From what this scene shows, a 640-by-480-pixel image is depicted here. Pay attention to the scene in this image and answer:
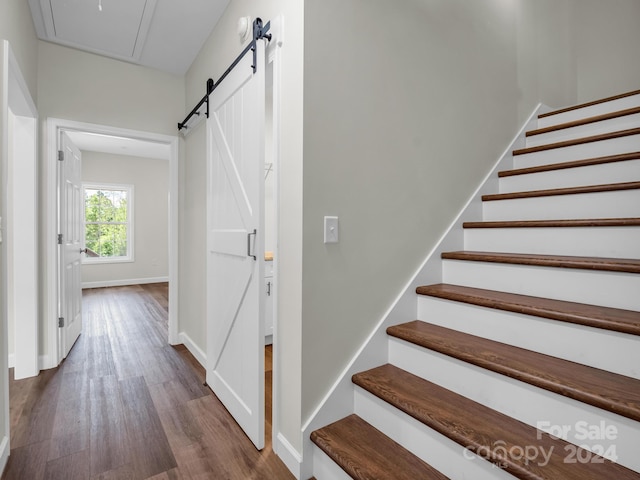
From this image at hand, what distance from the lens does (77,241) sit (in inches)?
133

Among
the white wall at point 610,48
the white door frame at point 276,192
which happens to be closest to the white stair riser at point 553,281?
the white door frame at point 276,192

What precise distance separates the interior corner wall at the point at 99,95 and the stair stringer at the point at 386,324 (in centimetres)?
257

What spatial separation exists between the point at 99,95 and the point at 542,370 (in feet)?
12.2

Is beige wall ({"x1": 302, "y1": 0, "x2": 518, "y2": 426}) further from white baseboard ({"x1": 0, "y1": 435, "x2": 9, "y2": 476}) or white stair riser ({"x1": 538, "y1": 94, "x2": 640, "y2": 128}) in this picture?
white baseboard ({"x1": 0, "y1": 435, "x2": 9, "y2": 476})

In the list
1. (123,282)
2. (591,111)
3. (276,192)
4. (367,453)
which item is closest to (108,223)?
(123,282)

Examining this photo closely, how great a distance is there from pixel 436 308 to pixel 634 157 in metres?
1.35

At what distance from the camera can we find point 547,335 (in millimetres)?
1320

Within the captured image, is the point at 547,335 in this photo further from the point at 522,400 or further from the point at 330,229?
the point at 330,229

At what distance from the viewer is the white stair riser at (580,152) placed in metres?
1.92

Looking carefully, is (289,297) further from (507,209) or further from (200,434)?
(507,209)

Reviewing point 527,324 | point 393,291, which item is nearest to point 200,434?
point 393,291

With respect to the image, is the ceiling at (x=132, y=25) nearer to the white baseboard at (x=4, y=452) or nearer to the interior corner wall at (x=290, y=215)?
the interior corner wall at (x=290, y=215)

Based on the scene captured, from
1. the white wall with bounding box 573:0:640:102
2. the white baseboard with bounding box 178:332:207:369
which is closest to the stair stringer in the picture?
the white baseboard with bounding box 178:332:207:369

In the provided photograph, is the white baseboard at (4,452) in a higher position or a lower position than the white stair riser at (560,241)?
lower
